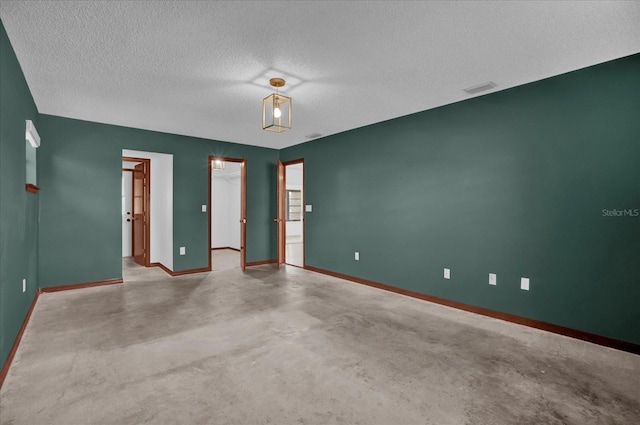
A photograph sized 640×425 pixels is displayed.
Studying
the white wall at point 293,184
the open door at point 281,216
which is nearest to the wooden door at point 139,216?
the open door at point 281,216

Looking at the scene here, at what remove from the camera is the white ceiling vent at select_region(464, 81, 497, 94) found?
10.8ft

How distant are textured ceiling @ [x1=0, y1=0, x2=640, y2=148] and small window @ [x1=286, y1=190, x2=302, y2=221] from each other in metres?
7.02

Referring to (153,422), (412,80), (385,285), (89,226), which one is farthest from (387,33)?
(89,226)

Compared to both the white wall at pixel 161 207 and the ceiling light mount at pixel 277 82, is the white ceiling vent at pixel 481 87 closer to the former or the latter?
the ceiling light mount at pixel 277 82

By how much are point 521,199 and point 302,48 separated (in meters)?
2.64

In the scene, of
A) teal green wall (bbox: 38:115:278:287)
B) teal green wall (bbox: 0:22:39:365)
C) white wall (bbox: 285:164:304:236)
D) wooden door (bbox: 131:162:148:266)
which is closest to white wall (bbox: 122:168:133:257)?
wooden door (bbox: 131:162:148:266)

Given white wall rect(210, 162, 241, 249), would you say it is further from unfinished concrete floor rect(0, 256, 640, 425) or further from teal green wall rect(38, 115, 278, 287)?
unfinished concrete floor rect(0, 256, 640, 425)

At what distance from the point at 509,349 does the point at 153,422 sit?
2.71 metres

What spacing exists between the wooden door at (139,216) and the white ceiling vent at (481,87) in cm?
585

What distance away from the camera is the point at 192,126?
16.4 ft

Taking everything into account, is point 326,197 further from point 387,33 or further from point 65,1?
point 65,1

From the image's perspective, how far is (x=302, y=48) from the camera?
257 centimetres

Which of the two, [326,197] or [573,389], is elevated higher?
[326,197]

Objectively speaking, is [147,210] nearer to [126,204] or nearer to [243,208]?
[126,204]
